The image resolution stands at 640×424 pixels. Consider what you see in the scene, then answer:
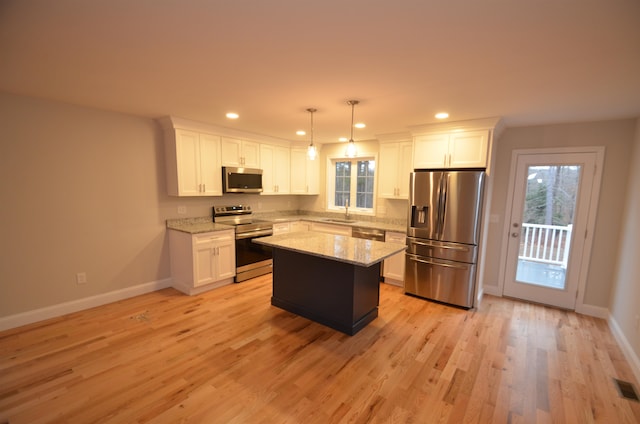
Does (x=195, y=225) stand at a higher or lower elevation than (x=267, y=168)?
lower

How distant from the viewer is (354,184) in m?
5.49

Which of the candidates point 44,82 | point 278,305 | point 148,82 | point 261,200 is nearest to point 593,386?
point 278,305

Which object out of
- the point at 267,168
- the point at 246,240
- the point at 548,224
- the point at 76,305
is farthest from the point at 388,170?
the point at 76,305

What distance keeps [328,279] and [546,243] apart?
3099 millimetres

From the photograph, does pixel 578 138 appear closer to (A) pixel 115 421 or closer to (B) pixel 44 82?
(A) pixel 115 421

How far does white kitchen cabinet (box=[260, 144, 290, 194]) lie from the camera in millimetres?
5082

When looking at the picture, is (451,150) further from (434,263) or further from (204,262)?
(204,262)

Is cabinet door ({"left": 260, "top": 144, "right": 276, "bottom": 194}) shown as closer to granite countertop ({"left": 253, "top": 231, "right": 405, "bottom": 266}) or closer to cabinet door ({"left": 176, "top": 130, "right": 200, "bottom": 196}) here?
cabinet door ({"left": 176, "top": 130, "right": 200, "bottom": 196})

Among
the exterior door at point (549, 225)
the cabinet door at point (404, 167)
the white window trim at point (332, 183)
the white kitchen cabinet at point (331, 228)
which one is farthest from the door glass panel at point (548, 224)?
the white kitchen cabinet at point (331, 228)

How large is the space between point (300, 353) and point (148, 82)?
280 cm

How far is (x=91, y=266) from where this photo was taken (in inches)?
135

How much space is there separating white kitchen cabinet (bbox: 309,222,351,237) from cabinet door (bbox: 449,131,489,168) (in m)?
1.93

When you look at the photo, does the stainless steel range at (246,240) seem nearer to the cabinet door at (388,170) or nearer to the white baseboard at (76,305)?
the white baseboard at (76,305)

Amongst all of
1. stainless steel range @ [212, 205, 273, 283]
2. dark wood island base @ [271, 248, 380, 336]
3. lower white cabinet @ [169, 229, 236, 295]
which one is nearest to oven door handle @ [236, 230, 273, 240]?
stainless steel range @ [212, 205, 273, 283]
